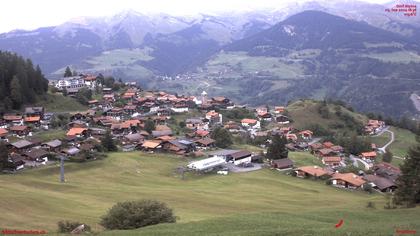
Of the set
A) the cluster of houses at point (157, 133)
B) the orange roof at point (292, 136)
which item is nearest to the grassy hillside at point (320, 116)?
the cluster of houses at point (157, 133)

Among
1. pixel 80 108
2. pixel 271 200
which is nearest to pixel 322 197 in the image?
pixel 271 200

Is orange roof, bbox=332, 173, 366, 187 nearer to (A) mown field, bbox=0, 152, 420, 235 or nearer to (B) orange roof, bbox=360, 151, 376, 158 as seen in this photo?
(A) mown field, bbox=0, 152, 420, 235

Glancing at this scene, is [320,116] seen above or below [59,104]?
below

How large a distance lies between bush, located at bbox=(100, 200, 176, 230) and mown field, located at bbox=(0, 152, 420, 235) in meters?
1.85

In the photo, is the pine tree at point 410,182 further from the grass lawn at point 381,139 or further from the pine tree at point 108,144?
the grass lawn at point 381,139

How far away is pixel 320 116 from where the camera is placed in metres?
151

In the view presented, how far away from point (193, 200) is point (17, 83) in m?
70.5

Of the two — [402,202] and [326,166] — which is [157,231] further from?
[326,166]

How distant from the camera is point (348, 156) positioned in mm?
106125

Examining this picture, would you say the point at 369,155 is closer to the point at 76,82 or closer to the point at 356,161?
the point at 356,161

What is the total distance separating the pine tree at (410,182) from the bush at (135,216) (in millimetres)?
21684

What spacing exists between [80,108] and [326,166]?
63.1 metres

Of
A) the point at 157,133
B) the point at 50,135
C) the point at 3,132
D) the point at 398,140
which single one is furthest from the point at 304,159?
the point at 3,132

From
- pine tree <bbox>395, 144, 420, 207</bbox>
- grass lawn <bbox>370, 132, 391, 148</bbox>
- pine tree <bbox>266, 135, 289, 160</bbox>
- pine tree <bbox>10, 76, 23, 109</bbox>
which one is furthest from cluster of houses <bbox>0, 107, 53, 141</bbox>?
grass lawn <bbox>370, 132, 391, 148</bbox>
